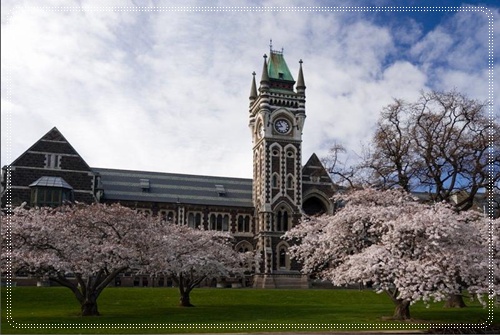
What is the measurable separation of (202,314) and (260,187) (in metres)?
38.1

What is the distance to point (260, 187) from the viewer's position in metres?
67.3

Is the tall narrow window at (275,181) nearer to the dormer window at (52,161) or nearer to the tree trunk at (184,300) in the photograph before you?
the dormer window at (52,161)

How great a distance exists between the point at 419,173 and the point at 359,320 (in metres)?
15.0

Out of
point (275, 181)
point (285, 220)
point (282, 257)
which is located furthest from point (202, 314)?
point (275, 181)

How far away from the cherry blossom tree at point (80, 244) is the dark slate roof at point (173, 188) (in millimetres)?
34109

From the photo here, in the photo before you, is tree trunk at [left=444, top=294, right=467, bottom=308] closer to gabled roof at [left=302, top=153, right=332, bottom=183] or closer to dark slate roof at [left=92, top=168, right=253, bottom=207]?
gabled roof at [left=302, top=153, right=332, bottom=183]

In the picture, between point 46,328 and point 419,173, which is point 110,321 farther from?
point 419,173

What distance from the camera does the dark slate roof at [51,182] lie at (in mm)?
55531

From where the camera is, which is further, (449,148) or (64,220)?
(449,148)

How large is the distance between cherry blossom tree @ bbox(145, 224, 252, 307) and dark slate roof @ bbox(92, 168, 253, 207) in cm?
1972

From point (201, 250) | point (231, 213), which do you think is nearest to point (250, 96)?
point (231, 213)

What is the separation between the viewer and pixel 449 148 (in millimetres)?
37344

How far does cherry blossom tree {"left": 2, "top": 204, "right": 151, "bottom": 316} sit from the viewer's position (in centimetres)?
2811

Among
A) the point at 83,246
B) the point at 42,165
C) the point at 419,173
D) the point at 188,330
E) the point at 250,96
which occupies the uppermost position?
the point at 250,96
